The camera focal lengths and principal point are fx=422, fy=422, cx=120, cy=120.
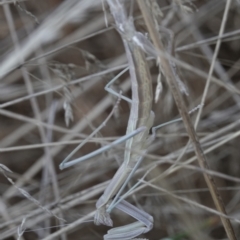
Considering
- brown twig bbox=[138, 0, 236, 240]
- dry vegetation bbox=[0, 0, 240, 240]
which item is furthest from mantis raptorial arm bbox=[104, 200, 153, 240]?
dry vegetation bbox=[0, 0, 240, 240]

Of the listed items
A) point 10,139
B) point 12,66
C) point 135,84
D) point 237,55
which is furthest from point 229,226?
point 237,55

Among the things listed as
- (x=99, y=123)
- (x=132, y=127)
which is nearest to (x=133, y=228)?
(x=132, y=127)

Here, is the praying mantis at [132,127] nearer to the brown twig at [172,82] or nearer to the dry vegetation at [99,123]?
the brown twig at [172,82]

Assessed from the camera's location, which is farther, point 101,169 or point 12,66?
point 101,169

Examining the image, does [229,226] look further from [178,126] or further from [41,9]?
[41,9]

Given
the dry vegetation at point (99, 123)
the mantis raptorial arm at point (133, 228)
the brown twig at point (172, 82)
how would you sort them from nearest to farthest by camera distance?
the brown twig at point (172, 82) < the mantis raptorial arm at point (133, 228) < the dry vegetation at point (99, 123)

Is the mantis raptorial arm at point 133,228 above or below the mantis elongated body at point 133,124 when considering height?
below

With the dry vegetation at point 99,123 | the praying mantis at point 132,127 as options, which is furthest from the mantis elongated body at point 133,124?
the dry vegetation at point 99,123

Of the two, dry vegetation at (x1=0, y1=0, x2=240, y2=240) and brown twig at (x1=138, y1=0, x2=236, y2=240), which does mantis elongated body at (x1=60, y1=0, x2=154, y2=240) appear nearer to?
brown twig at (x1=138, y1=0, x2=236, y2=240)

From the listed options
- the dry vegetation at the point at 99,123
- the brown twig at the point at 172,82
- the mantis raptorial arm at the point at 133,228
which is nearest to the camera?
the brown twig at the point at 172,82
